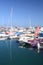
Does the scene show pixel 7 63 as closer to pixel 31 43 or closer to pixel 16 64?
pixel 16 64

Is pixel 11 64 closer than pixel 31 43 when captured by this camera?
Yes

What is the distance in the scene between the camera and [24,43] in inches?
253

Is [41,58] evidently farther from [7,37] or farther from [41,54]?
[7,37]

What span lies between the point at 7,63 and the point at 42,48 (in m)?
1.79

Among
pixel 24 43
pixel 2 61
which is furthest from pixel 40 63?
pixel 24 43

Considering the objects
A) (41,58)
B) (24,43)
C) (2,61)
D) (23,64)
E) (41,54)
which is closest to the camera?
(23,64)

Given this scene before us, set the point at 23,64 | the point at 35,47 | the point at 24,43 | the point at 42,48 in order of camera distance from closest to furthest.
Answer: the point at 23,64 < the point at 42,48 < the point at 35,47 < the point at 24,43

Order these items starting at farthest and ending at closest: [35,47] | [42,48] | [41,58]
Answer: [35,47] < [42,48] < [41,58]

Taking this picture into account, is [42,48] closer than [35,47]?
Yes

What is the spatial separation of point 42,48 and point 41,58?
38.8 inches

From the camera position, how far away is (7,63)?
149 inches

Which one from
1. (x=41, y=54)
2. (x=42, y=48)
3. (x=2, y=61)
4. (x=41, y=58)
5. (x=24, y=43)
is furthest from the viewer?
(x=24, y=43)

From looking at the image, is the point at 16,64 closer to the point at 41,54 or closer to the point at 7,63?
the point at 7,63

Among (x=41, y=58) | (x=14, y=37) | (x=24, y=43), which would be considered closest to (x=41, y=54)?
(x=41, y=58)
